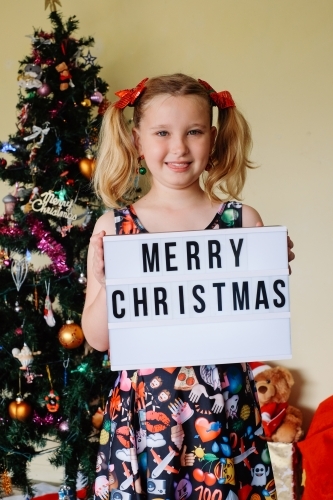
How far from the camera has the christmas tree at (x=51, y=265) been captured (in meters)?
1.94

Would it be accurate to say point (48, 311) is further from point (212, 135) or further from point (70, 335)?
point (212, 135)

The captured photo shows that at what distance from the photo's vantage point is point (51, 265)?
→ 6.49 feet

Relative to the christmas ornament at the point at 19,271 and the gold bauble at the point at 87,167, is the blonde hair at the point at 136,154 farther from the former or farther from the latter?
the christmas ornament at the point at 19,271

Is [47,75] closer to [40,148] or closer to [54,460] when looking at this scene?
[40,148]

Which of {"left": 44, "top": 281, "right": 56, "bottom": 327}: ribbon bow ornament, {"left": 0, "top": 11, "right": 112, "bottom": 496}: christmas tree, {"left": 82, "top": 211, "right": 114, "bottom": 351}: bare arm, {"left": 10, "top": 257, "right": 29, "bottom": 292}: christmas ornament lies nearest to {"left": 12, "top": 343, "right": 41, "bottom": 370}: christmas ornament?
{"left": 0, "top": 11, "right": 112, "bottom": 496}: christmas tree

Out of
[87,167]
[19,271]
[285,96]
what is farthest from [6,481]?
[285,96]

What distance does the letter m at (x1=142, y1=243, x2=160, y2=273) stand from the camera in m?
0.96

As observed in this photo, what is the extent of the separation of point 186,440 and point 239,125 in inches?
26.5

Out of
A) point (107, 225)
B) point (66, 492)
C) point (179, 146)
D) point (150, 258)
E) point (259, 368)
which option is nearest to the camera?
point (150, 258)

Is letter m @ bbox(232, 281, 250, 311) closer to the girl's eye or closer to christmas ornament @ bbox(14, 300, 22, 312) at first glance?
the girl's eye

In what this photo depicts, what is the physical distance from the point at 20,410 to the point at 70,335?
330mm

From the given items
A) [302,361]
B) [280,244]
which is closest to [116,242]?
[280,244]

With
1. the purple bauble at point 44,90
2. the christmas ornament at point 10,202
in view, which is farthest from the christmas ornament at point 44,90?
the christmas ornament at point 10,202

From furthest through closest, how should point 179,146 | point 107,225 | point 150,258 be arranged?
point 107,225, point 179,146, point 150,258
